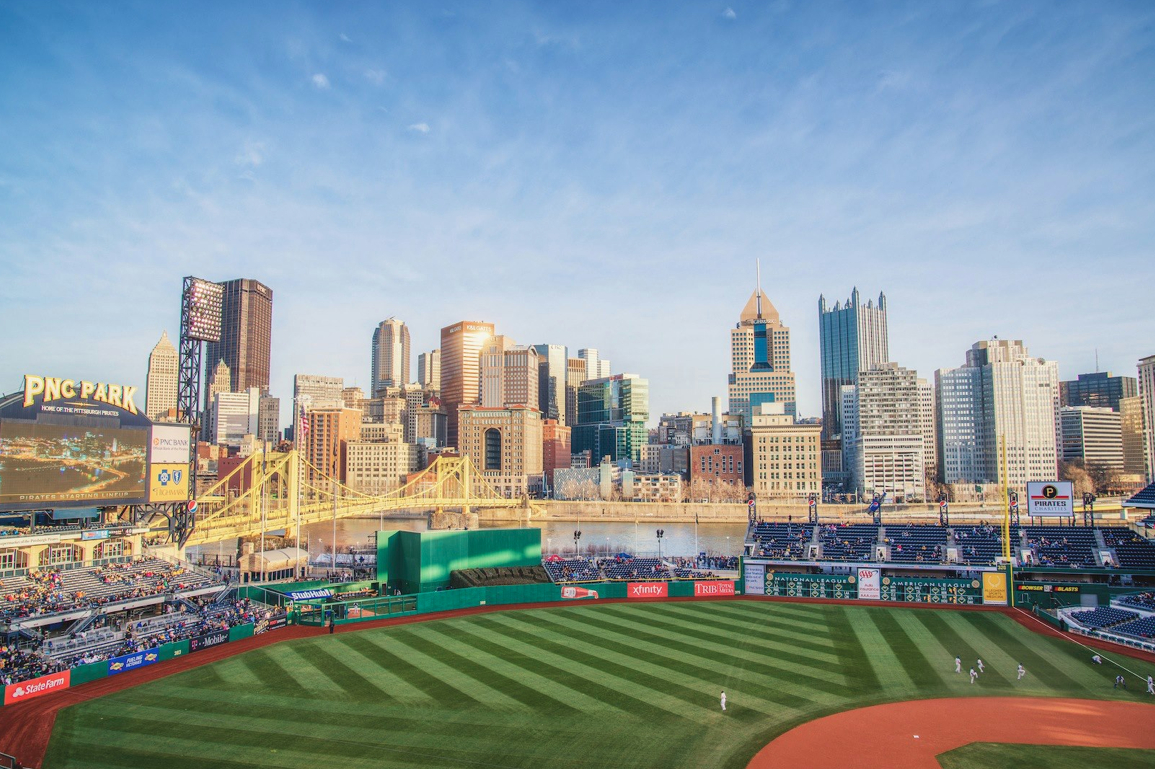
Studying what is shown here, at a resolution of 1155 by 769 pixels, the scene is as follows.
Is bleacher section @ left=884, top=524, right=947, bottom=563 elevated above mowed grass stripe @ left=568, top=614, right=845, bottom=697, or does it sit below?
above

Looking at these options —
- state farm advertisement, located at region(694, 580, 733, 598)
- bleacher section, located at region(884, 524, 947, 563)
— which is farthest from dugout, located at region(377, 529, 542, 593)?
bleacher section, located at region(884, 524, 947, 563)

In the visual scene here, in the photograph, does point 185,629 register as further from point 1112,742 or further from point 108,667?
point 1112,742

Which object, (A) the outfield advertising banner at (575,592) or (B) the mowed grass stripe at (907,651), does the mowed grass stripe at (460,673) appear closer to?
(A) the outfield advertising banner at (575,592)

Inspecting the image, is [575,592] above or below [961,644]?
above

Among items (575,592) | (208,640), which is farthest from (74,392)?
(575,592)

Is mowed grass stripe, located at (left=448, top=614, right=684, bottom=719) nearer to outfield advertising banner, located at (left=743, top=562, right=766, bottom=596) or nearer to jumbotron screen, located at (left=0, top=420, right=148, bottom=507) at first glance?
outfield advertising banner, located at (left=743, top=562, right=766, bottom=596)

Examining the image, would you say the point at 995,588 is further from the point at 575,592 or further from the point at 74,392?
the point at 74,392
